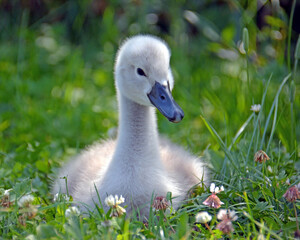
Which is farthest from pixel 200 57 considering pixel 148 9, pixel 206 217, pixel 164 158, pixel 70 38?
pixel 206 217

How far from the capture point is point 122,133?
9.95ft

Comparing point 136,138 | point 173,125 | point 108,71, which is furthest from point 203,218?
point 108,71

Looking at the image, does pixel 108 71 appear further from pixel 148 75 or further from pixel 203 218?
pixel 203 218

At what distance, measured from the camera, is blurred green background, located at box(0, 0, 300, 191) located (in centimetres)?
372

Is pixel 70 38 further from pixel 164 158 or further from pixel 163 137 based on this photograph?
pixel 164 158

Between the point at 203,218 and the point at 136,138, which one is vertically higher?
the point at 136,138

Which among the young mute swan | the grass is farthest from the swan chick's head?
the grass

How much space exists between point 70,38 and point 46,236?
381 centimetres

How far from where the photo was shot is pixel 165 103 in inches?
111

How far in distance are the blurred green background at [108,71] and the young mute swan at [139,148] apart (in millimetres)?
356

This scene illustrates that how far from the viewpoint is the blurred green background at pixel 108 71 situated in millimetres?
3725

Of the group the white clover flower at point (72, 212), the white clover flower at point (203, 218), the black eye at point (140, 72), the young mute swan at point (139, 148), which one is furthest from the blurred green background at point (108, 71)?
the white clover flower at point (203, 218)

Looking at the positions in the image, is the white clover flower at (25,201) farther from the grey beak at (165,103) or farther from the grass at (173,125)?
the grey beak at (165,103)

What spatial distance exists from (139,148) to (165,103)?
35 cm
